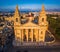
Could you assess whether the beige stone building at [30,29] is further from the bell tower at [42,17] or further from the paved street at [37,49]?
the paved street at [37,49]

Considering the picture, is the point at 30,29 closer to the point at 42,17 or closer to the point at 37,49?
the point at 42,17

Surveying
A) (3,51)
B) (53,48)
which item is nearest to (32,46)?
(53,48)

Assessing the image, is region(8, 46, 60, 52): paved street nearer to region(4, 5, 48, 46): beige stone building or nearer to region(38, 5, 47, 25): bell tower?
region(4, 5, 48, 46): beige stone building

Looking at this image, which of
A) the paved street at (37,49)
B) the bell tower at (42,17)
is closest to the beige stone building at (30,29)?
the bell tower at (42,17)

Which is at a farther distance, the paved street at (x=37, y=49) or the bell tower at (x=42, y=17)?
the bell tower at (x=42, y=17)

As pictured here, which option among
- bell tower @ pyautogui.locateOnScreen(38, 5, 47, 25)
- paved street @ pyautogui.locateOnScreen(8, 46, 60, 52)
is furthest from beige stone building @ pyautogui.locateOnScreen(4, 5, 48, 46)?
paved street @ pyautogui.locateOnScreen(8, 46, 60, 52)

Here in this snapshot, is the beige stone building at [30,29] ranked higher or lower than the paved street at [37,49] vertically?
higher

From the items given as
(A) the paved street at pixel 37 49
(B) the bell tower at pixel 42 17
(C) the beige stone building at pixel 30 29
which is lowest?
(A) the paved street at pixel 37 49

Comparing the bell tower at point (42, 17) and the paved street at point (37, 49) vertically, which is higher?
the bell tower at point (42, 17)

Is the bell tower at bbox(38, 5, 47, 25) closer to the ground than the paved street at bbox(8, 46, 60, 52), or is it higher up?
higher up
